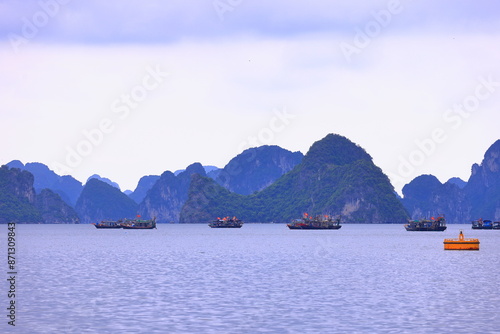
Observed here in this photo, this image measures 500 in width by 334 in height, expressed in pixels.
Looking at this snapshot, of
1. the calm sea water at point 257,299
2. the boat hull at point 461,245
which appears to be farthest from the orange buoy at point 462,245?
the calm sea water at point 257,299

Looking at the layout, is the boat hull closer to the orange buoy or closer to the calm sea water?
the orange buoy

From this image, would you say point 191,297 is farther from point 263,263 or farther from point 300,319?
point 263,263

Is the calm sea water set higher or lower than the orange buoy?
lower

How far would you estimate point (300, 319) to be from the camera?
47.6 metres

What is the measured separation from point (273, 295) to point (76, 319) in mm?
18613

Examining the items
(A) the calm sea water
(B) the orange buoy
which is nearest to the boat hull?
(B) the orange buoy

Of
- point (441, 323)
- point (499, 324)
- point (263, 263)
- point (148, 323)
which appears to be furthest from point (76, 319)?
point (263, 263)

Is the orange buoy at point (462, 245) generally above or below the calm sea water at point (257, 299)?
above

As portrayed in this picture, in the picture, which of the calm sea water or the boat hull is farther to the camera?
the boat hull

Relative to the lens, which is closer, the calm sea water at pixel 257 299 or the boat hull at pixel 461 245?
the calm sea water at pixel 257 299

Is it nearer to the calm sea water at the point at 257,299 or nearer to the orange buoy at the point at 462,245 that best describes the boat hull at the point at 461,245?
the orange buoy at the point at 462,245

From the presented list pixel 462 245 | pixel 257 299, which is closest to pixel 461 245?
pixel 462 245

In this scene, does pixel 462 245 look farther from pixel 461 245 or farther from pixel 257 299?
pixel 257 299

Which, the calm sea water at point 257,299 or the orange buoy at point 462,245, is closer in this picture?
the calm sea water at point 257,299
